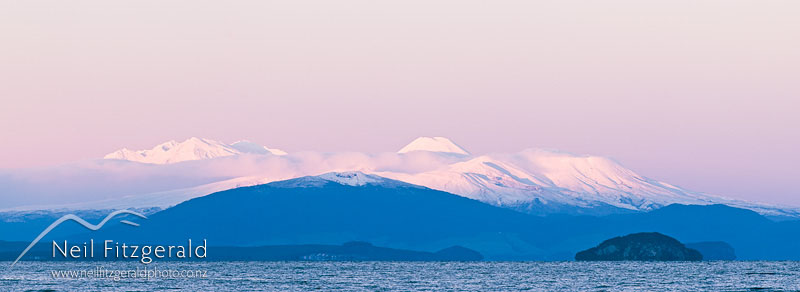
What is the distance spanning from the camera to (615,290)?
197 m

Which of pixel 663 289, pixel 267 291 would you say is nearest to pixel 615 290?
pixel 663 289

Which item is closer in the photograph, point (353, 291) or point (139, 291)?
point (139, 291)

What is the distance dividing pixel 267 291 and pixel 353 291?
12.5 m

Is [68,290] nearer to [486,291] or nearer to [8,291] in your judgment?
[8,291]

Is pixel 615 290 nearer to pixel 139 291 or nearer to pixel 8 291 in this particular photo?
pixel 139 291

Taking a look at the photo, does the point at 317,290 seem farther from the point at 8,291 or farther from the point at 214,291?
the point at 8,291

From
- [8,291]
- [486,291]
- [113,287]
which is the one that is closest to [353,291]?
[486,291]

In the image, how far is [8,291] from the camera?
18912 centimetres

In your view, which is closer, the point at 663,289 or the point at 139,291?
the point at 139,291

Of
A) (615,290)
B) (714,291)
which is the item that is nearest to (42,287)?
(615,290)

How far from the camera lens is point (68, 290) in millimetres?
189750

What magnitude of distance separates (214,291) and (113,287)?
1556 cm

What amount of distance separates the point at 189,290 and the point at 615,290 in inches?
2406

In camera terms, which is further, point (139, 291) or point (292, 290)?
point (292, 290)
